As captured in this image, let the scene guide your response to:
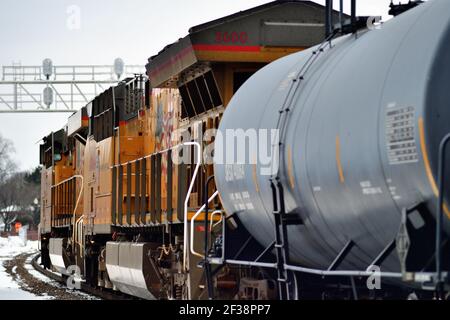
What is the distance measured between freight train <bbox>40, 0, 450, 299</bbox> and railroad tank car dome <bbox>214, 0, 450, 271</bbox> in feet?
0.06

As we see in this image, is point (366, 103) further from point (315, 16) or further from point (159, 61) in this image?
point (159, 61)

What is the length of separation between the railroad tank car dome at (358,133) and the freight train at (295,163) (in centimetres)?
2

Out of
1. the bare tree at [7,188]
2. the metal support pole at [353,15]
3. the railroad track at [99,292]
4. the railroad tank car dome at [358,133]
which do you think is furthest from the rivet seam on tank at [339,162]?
the bare tree at [7,188]

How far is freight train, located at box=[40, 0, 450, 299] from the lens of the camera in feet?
26.4

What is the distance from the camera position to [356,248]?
30.9 feet

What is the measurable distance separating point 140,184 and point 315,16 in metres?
6.58

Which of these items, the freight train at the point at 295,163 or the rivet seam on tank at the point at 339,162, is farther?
the rivet seam on tank at the point at 339,162

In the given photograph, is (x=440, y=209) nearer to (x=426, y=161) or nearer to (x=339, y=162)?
(x=426, y=161)

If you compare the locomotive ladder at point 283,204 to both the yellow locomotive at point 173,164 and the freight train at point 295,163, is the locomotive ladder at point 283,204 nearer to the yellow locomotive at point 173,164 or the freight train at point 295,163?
the freight train at point 295,163

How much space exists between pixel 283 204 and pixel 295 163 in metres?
0.58

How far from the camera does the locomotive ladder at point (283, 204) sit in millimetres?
10719

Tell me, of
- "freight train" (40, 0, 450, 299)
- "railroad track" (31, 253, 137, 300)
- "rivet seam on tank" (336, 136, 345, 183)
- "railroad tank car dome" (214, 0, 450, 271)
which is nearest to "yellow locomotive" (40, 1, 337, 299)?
"freight train" (40, 0, 450, 299)

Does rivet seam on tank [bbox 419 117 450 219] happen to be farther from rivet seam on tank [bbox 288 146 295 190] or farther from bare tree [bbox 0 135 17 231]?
bare tree [bbox 0 135 17 231]

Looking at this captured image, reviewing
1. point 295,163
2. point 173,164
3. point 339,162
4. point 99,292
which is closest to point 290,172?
point 295,163
